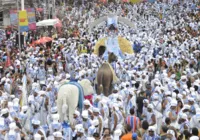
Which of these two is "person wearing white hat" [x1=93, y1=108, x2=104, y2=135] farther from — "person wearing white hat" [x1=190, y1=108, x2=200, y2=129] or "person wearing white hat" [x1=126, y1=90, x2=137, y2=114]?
"person wearing white hat" [x1=126, y1=90, x2=137, y2=114]

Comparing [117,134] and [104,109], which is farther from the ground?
[117,134]

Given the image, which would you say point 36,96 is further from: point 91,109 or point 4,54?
point 4,54

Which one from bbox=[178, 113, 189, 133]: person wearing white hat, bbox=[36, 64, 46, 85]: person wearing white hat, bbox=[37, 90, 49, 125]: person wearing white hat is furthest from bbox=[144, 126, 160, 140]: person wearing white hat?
bbox=[36, 64, 46, 85]: person wearing white hat

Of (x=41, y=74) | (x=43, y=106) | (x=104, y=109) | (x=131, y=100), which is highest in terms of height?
(x=104, y=109)

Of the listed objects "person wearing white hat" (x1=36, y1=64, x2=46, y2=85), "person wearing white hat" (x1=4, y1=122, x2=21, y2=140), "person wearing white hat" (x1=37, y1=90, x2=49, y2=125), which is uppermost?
"person wearing white hat" (x1=4, y1=122, x2=21, y2=140)

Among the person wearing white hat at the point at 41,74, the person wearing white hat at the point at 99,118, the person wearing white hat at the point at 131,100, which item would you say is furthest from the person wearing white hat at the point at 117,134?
the person wearing white hat at the point at 41,74

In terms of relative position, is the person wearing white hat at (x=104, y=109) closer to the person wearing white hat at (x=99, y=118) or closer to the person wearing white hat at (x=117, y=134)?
the person wearing white hat at (x=99, y=118)

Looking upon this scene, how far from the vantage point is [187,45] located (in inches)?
811

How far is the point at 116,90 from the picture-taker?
12211mm

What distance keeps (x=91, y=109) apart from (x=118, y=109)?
598 millimetres

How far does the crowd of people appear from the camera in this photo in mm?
9133

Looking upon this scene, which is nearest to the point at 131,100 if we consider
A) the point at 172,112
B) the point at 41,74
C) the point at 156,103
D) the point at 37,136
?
the point at 156,103

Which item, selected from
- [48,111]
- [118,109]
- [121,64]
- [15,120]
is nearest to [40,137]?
[15,120]

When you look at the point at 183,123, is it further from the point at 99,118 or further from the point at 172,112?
the point at 99,118
